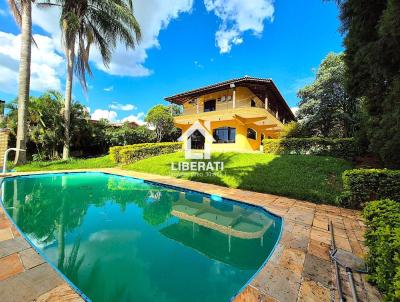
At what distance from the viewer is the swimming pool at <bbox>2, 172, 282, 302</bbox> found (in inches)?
125

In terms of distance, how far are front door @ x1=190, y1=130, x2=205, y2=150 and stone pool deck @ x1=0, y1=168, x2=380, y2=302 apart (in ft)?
56.7

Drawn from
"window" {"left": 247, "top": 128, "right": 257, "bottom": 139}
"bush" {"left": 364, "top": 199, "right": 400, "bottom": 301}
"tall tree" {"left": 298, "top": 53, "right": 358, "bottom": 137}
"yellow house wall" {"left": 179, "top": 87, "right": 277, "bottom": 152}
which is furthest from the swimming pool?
"tall tree" {"left": 298, "top": 53, "right": 358, "bottom": 137}

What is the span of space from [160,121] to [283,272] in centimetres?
2262

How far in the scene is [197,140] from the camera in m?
22.2

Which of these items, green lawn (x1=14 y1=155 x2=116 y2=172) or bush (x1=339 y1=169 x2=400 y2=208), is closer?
bush (x1=339 y1=169 x2=400 y2=208)

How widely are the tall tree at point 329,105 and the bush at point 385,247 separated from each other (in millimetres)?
19231

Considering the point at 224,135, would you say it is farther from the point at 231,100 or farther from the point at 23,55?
the point at 23,55

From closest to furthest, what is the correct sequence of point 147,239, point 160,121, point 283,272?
point 283,272 → point 147,239 → point 160,121

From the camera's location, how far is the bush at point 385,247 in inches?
79.4

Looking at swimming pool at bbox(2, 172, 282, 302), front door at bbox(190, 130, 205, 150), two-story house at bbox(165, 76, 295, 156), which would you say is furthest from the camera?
front door at bbox(190, 130, 205, 150)

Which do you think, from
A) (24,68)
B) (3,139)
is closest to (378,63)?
(24,68)

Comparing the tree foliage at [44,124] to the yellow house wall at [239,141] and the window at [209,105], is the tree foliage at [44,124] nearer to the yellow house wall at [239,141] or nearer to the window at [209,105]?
the window at [209,105]

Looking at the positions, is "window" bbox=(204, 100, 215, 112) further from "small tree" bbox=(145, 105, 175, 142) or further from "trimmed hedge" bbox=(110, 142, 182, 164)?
"trimmed hedge" bbox=(110, 142, 182, 164)

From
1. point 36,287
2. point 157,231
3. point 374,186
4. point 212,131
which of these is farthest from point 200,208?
point 212,131
